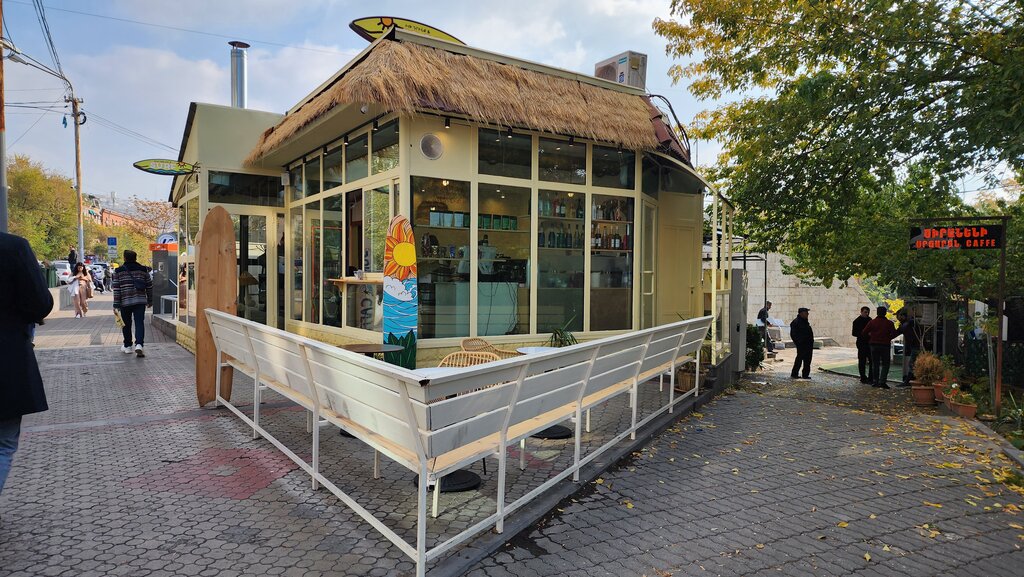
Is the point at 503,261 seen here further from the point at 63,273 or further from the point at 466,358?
the point at 63,273

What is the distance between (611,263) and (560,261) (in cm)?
91

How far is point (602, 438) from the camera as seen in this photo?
5.47 meters

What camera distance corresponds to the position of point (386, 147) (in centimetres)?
764

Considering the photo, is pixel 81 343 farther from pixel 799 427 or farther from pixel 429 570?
pixel 799 427

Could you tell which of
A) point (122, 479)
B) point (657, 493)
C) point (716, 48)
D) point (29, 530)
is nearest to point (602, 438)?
point (657, 493)

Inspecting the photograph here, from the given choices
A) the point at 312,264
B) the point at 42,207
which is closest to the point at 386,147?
the point at 312,264

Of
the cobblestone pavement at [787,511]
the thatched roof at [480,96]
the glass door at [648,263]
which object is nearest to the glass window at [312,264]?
the thatched roof at [480,96]

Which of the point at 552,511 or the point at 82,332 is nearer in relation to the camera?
the point at 552,511

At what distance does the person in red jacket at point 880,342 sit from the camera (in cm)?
1237

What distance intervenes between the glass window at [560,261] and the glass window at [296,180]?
15.4 feet

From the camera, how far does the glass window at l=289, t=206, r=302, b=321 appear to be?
34.6ft

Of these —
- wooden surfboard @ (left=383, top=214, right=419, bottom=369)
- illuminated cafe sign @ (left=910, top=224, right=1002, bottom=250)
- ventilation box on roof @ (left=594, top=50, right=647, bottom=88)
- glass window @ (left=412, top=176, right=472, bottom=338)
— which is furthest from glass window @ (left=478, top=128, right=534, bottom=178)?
illuminated cafe sign @ (left=910, top=224, right=1002, bottom=250)

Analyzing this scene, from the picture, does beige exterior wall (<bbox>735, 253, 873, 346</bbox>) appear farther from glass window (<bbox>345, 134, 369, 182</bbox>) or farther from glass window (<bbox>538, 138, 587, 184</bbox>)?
glass window (<bbox>345, 134, 369, 182</bbox>)

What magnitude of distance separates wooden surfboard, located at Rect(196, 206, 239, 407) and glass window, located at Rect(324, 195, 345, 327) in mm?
2311
